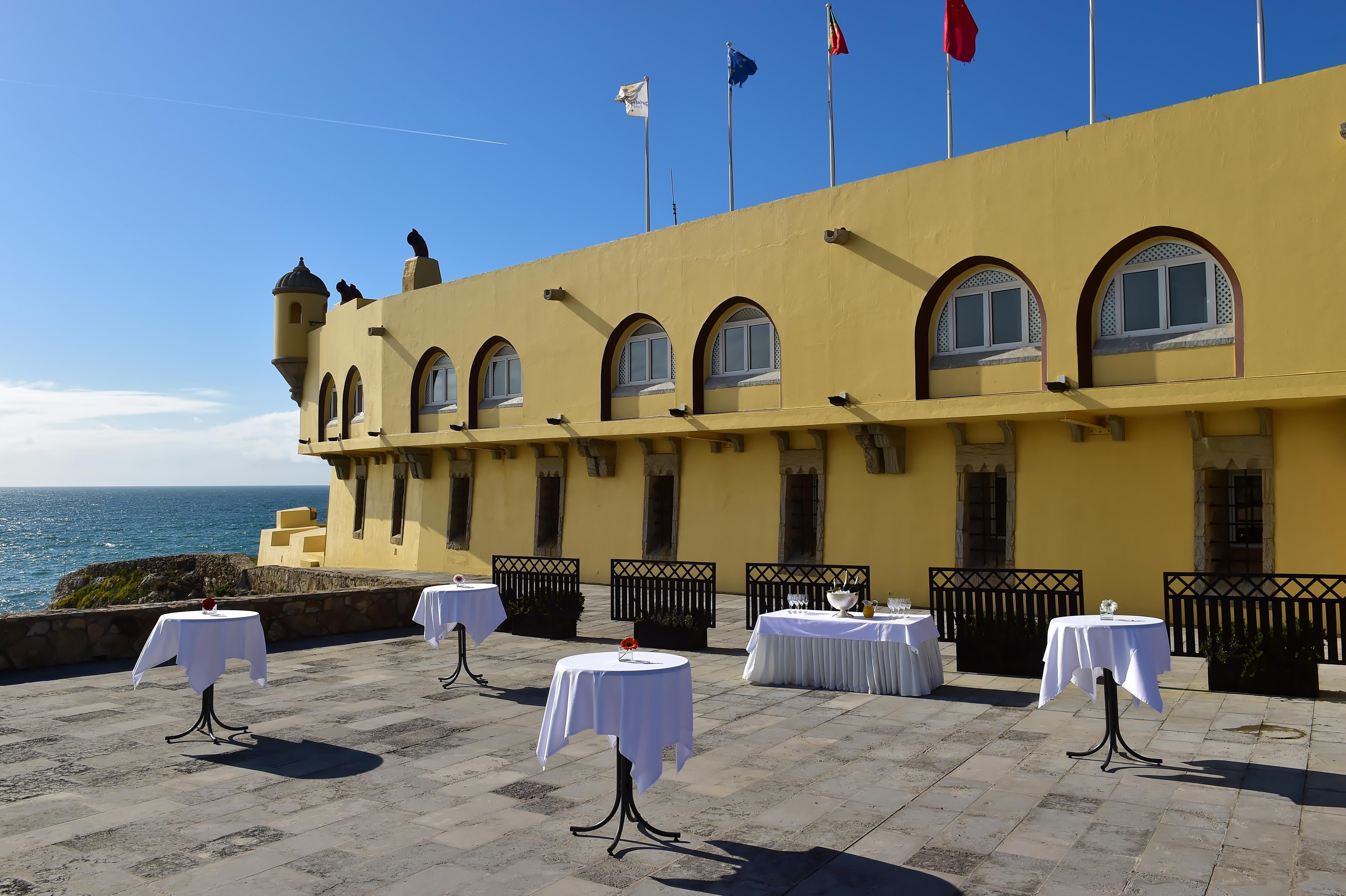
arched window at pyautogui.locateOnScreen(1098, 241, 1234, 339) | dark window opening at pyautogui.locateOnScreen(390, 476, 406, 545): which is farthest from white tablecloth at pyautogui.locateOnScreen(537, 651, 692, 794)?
dark window opening at pyautogui.locateOnScreen(390, 476, 406, 545)

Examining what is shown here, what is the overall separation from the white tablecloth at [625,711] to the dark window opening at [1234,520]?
1136 cm

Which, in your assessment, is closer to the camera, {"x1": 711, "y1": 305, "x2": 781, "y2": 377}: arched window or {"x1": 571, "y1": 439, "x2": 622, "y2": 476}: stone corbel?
{"x1": 711, "y1": 305, "x2": 781, "y2": 377}: arched window

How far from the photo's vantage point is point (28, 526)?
106 meters

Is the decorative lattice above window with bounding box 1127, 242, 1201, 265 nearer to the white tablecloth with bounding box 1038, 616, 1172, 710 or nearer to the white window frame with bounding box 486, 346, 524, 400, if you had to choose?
the white tablecloth with bounding box 1038, 616, 1172, 710

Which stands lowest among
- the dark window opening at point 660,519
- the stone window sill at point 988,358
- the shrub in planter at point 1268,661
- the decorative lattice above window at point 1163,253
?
the shrub in planter at point 1268,661

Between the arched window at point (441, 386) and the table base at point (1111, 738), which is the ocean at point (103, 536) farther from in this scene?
the table base at point (1111, 738)

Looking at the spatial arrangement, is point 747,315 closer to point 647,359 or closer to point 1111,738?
point 647,359

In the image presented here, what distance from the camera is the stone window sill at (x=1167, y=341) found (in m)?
13.4

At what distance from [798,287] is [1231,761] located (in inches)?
480

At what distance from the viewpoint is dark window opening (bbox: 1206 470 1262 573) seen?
13.7 meters

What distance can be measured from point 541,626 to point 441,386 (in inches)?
541

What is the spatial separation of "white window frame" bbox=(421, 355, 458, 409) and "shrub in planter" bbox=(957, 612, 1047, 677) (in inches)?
685

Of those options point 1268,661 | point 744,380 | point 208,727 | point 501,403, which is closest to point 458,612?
point 208,727

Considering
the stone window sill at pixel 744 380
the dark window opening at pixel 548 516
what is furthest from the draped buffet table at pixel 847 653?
the dark window opening at pixel 548 516
